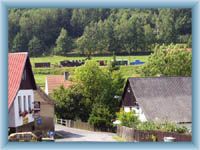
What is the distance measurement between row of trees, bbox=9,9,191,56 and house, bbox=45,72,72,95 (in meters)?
1.80

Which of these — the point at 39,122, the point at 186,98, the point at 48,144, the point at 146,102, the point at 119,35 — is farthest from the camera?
the point at 146,102

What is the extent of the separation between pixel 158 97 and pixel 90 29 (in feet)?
10.4

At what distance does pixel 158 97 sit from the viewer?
33.0ft

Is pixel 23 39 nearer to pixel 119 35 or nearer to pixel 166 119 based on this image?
pixel 119 35

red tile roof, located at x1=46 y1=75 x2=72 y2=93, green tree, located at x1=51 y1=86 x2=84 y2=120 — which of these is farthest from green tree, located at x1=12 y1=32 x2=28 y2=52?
red tile roof, located at x1=46 y1=75 x2=72 y2=93

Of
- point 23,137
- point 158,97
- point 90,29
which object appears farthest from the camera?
point 158,97

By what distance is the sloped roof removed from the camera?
9.62 m

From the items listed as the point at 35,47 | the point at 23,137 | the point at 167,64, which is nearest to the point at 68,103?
the point at 35,47

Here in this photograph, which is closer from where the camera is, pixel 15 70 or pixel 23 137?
pixel 23 137

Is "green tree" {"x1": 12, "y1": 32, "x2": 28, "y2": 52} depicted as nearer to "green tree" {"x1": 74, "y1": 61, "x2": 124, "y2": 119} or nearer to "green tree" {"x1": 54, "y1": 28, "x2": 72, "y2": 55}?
"green tree" {"x1": 54, "y1": 28, "x2": 72, "y2": 55}

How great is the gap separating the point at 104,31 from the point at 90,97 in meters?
1.82

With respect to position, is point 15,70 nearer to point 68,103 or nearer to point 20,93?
point 20,93
